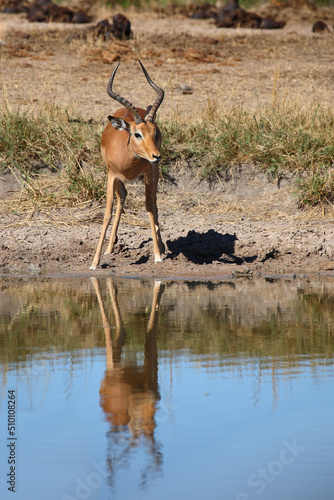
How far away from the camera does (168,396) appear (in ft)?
15.4

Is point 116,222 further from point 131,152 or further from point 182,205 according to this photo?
point 182,205

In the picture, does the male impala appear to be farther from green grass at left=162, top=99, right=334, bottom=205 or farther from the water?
green grass at left=162, top=99, right=334, bottom=205

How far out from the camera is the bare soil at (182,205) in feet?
30.2

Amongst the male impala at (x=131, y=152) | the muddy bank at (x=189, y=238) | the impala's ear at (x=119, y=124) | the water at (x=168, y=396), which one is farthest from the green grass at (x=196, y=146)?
the water at (x=168, y=396)

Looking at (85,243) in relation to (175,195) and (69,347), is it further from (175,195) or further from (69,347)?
(69,347)

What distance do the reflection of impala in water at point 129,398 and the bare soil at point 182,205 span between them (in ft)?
10.3

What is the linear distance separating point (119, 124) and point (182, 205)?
2306 mm

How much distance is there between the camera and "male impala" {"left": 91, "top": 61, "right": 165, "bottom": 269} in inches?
330

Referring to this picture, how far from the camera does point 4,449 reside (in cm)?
396

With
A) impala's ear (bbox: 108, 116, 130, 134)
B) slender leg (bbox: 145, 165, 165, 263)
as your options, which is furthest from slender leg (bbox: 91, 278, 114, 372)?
impala's ear (bbox: 108, 116, 130, 134)

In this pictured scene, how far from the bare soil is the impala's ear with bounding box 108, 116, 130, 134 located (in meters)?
1.51

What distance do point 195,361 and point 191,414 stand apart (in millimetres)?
1035

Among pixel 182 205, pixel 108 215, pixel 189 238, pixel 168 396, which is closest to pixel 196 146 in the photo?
pixel 182 205

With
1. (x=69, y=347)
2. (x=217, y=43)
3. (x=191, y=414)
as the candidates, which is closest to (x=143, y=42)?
(x=217, y=43)
